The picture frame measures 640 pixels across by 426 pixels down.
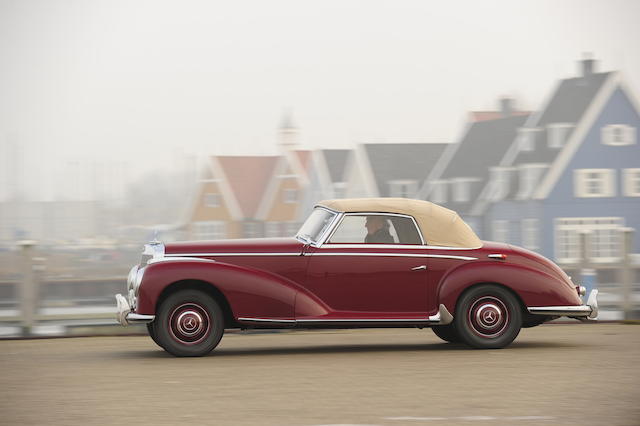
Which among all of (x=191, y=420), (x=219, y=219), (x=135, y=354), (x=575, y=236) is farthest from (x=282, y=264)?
(x=575, y=236)

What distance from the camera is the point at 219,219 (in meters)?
45.8

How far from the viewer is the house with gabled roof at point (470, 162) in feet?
192

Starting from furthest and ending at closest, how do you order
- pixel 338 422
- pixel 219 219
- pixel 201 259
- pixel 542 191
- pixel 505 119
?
pixel 505 119
pixel 542 191
pixel 219 219
pixel 201 259
pixel 338 422

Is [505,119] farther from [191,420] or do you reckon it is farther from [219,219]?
[191,420]

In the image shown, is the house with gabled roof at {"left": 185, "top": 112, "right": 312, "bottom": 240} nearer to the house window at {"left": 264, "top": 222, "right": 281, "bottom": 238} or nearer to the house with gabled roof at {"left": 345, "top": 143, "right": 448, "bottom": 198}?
the house with gabled roof at {"left": 345, "top": 143, "right": 448, "bottom": 198}

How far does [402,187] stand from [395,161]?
2.08 m

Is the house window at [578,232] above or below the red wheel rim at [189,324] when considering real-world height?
below

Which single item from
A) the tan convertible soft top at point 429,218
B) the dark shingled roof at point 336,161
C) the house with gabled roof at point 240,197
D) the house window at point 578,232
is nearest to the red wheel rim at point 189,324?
the tan convertible soft top at point 429,218

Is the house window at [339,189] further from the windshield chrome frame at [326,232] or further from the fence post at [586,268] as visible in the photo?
the windshield chrome frame at [326,232]

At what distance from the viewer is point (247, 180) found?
1884 inches

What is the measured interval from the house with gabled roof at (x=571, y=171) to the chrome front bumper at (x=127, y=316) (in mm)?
38972

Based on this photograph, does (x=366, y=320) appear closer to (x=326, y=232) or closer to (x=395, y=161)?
(x=326, y=232)

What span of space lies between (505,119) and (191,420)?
53977 mm

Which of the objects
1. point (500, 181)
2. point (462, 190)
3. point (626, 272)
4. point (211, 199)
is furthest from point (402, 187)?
point (626, 272)
